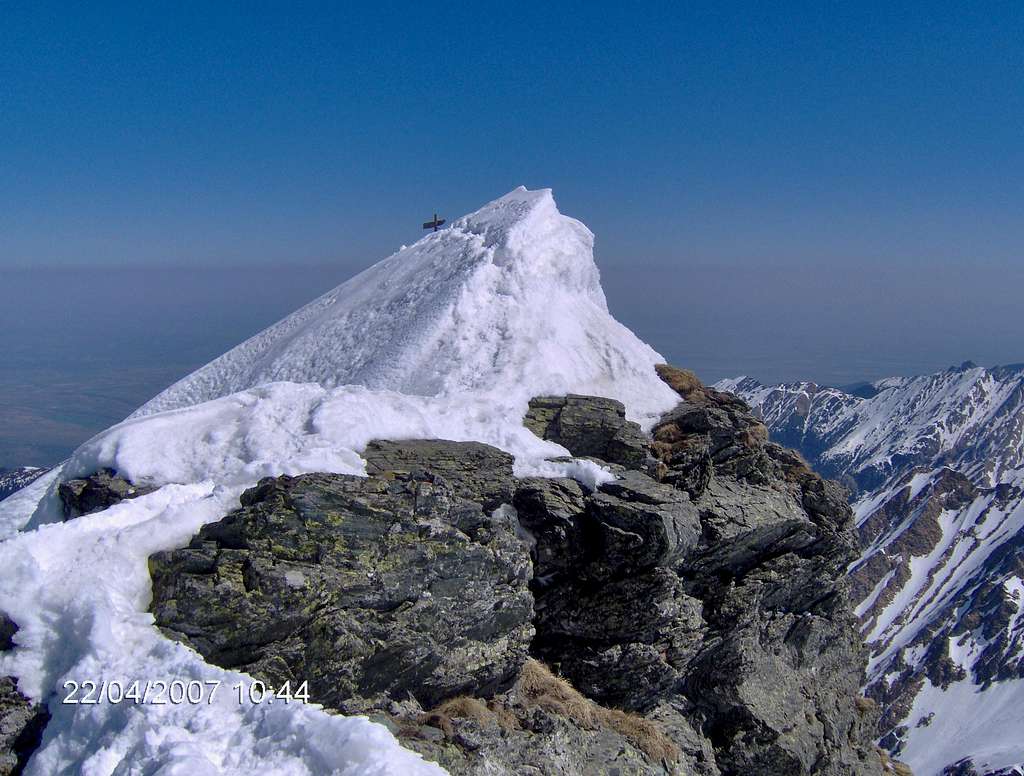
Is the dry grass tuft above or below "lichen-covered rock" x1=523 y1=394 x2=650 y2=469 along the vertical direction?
below

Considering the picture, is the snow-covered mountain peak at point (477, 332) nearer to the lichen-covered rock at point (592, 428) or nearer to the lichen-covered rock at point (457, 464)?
the lichen-covered rock at point (592, 428)

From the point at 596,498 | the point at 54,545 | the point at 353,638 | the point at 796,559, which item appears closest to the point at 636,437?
the point at 596,498

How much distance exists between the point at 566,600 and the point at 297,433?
8.05 m

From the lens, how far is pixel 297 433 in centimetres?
2114

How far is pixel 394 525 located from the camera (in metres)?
16.5

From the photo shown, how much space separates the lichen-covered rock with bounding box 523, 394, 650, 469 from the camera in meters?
23.1

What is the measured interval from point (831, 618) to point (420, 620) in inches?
598

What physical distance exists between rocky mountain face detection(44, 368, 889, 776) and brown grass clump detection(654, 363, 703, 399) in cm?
224

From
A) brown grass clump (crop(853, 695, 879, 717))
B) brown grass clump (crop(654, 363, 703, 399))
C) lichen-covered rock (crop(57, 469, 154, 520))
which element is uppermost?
brown grass clump (crop(654, 363, 703, 399))

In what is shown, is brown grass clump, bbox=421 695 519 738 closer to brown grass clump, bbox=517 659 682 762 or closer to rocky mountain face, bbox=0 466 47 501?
brown grass clump, bbox=517 659 682 762

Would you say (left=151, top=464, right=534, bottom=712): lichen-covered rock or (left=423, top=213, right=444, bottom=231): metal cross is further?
(left=423, top=213, right=444, bottom=231): metal cross

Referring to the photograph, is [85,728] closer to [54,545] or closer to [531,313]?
[54,545]
